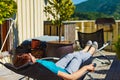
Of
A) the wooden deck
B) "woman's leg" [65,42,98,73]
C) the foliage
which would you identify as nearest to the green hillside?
the wooden deck

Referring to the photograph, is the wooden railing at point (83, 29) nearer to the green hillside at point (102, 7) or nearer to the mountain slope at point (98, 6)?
the green hillside at point (102, 7)

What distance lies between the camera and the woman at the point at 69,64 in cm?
388

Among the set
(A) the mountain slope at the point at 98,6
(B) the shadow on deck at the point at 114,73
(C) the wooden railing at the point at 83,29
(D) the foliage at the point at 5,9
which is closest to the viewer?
(B) the shadow on deck at the point at 114,73

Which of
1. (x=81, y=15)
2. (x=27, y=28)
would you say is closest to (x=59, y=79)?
(x=27, y=28)

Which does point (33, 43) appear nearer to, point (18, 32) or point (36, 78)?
point (18, 32)

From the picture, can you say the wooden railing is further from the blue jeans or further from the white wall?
the blue jeans

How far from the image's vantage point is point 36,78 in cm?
405

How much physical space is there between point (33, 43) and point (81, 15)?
12129 millimetres

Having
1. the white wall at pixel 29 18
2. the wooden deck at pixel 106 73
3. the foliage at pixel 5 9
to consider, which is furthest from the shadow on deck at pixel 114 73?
the white wall at pixel 29 18

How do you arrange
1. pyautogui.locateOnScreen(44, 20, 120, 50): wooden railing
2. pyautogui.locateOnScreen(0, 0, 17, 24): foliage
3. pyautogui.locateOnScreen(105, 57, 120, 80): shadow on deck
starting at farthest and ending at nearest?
pyautogui.locateOnScreen(44, 20, 120, 50): wooden railing, pyautogui.locateOnScreen(0, 0, 17, 24): foliage, pyautogui.locateOnScreen(105, 57, 120, 80): shadow on deck

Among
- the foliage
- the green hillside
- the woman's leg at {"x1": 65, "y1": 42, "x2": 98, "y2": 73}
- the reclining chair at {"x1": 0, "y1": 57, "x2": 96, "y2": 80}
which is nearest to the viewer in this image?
the reclining chair at {"x1": 0, "y1": 57, "x2": 96, "y2": 80}

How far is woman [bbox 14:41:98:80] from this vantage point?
3875 mm

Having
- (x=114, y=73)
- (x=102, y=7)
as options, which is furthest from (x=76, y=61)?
(x=102, y=7)

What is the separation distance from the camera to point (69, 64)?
4.68 meters
